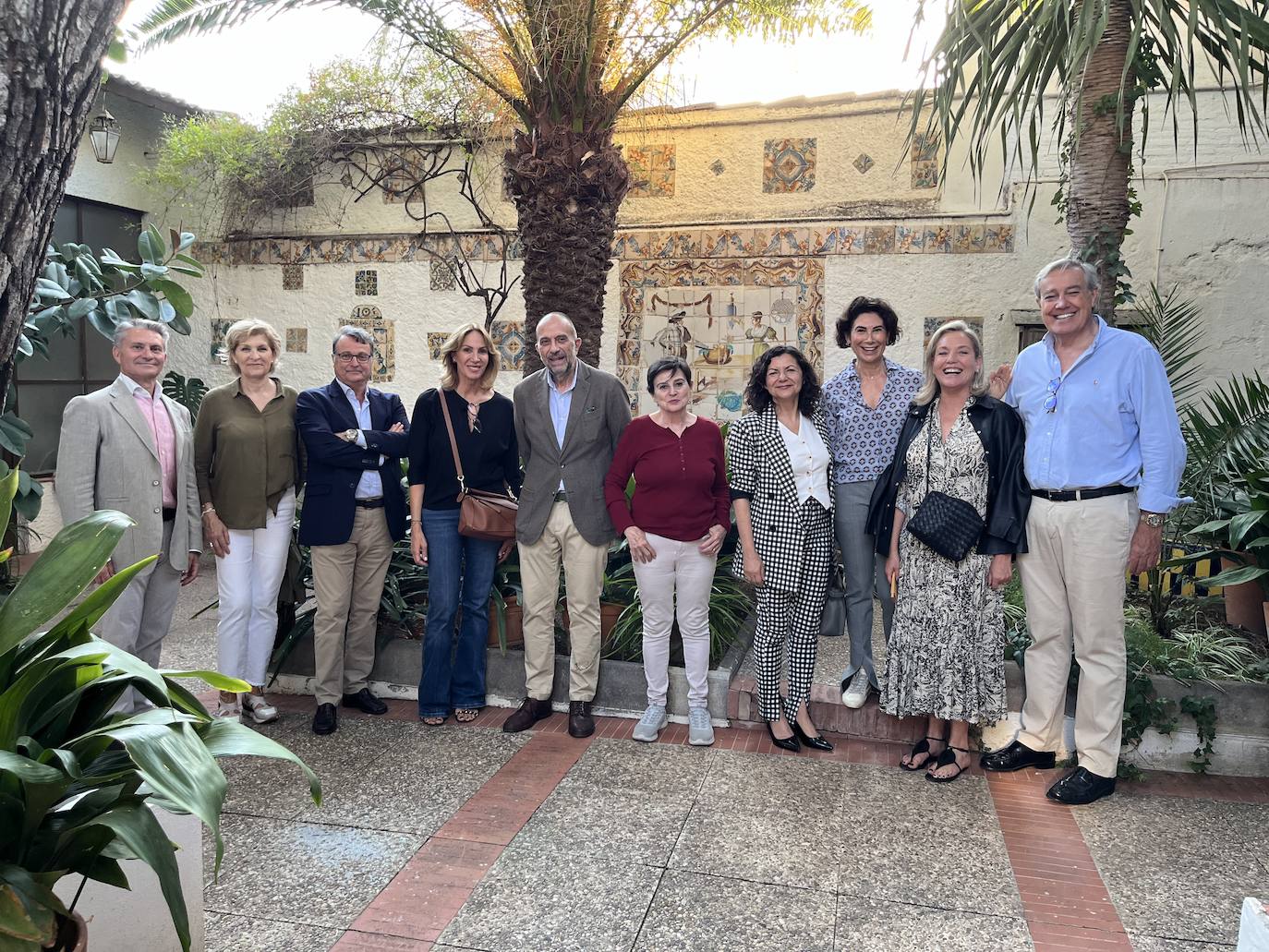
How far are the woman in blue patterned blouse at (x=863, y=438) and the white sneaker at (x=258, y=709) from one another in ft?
9.25

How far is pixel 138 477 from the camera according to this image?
4227 millimetres

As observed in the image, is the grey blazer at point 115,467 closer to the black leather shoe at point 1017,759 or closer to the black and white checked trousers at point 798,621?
the black and white checked trousers at point 798,621

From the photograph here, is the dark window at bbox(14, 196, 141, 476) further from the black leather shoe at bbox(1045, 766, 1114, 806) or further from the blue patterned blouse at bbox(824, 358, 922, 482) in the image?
the black leather shoe at bbox(1045, 766, 1114, 806)

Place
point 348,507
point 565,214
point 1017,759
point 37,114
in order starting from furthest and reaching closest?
1. point 565,214
2. point 348,507
3. point 1017,759
4. point 37,114

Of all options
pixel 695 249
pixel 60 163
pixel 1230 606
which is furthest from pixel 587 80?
pixel 1230 606

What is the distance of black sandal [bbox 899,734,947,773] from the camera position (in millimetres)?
4121

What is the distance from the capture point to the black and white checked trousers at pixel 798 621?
14.0ft

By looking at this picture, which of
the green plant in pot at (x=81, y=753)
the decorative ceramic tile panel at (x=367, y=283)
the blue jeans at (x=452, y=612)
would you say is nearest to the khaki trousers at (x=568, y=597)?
the blue jeans at (x=452, y=612)

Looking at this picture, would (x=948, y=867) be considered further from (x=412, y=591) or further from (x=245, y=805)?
(x=412, y=591)

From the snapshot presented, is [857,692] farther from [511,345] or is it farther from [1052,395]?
[511,345]

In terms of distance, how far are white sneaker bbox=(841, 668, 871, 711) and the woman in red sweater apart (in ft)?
2.23

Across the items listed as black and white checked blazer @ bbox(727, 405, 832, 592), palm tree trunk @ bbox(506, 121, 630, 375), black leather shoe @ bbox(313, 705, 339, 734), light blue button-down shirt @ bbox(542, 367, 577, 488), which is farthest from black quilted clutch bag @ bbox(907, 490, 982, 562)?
black leather shoe @ bbox(313, 705, 339, 734)

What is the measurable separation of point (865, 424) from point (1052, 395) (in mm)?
813

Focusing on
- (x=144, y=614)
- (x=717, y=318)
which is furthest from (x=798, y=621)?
(x=717, y=318)
